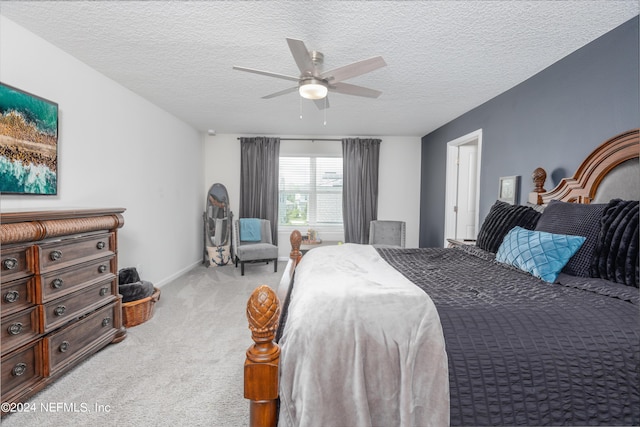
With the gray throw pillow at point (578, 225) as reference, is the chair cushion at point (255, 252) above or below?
below

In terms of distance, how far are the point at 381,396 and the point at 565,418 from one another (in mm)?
656

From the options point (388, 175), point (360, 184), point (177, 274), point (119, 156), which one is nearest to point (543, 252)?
point (119, 156)

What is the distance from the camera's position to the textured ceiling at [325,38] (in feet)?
6.21

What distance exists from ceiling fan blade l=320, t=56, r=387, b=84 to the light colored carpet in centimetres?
216

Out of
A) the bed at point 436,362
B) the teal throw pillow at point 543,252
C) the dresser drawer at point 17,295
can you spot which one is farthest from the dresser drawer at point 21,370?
the teal throw pillow at point 543,252

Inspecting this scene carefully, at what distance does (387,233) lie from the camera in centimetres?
507

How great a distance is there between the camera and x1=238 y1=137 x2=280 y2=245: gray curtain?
5.59m

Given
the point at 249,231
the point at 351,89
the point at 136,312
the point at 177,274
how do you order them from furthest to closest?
the point at 249,231, the point at 177,274, the point at 136,312, the point at 351,89

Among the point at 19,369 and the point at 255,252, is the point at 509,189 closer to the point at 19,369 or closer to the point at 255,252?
the point at 255,252

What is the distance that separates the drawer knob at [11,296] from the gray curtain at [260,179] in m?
3.93

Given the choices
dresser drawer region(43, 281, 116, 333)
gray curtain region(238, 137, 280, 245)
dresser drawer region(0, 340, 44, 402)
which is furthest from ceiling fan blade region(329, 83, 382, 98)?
gray curtain region(238, 137, 280, 245)

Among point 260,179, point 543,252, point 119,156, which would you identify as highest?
point 119,156

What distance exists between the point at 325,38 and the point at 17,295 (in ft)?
8.04

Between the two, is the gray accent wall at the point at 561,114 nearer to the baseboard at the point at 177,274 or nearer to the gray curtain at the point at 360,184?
the gray curtain at the point at 360,184
